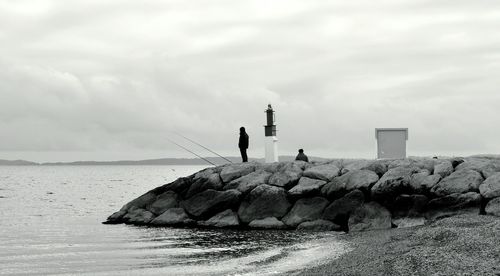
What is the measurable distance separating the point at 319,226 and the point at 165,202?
6371 millimetres

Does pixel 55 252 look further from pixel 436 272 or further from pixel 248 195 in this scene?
pixel 436 272

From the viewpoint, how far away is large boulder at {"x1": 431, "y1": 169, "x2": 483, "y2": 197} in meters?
17.9

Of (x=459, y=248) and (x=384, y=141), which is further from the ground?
(x=384, y=141)

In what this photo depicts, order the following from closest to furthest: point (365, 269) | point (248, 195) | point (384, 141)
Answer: point (365, 269) → point (248, 195) → point (384, 141)

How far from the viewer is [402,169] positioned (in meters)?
19.3

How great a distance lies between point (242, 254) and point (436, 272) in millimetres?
6899

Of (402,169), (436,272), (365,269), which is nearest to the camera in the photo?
(436,272)

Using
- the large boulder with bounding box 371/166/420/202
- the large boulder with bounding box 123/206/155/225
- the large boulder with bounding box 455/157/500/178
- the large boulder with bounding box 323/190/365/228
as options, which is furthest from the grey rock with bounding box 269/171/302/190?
the large boulder with bounding box 455/157/500/178

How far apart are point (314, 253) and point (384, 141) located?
10405 millimetres

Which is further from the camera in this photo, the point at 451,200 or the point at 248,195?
the point at 248,195

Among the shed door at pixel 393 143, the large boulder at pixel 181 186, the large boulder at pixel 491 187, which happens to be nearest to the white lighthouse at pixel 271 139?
the large boulder at pixel 181 186

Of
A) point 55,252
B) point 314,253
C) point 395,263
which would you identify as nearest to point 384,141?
point 314,253

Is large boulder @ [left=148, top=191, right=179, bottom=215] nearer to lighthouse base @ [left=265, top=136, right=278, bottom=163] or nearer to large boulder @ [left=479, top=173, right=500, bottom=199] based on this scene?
lighthouse base @ [left=265, top=136, right=278, bottom=163]

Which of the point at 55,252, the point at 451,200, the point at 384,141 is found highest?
the point at 384,141
